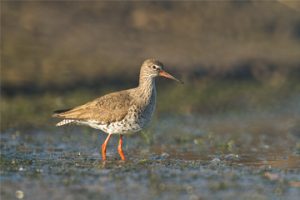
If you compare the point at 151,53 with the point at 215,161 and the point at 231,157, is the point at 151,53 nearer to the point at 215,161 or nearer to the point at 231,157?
the point at 231,157

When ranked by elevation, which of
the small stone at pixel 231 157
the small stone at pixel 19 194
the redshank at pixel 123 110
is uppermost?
the redshank at pixel 123 110

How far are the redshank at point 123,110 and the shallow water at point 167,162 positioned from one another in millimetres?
606

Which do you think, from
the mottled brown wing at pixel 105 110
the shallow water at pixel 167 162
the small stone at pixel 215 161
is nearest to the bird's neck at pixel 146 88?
the mottled brown wing at pixel 105 110

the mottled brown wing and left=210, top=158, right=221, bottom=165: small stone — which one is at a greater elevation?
the mottled brown wing

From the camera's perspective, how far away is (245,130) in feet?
55.3

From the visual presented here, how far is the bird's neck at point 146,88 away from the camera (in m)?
12.8

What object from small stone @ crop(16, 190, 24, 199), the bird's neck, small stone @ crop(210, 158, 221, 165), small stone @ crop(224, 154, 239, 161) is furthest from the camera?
small stone @ crop(224, 154, 239, 161)

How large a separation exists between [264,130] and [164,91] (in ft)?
15.8

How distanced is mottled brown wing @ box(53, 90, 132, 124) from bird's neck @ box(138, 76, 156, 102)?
245 mm

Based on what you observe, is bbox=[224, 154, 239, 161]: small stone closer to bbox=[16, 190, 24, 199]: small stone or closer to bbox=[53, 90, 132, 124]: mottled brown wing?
bbox=[53, 90, 132, 124]: mottled brown wing

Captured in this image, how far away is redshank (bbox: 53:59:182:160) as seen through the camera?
41.2 feet

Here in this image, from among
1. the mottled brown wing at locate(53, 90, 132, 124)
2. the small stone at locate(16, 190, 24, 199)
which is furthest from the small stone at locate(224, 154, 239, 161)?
the small stone at locate(16, 190, 24, 199)

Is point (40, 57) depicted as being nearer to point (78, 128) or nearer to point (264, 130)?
point (78, 128)

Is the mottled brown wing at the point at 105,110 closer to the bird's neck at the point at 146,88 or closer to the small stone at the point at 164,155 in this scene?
the bird's neck at the point at 146,88
